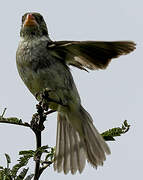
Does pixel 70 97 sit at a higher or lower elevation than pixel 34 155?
higher

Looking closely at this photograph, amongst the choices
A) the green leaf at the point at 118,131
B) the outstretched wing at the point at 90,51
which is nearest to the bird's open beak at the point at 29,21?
the outstretched wing at the point at 90,51

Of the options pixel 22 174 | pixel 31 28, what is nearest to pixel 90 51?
pixel 31 28

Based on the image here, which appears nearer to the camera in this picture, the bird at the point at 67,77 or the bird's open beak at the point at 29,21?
the bird at the point at 67,77

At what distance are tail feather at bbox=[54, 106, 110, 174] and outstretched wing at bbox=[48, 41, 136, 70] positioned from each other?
2.45ft

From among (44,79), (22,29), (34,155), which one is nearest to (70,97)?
(44,79)

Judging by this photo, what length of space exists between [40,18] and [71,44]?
56.0 inches

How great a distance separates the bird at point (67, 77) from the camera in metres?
3.79

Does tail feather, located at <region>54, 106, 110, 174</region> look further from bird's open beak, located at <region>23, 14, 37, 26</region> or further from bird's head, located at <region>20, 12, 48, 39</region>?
bird's open beak, located at <region>23, 14, 37, 26</region>

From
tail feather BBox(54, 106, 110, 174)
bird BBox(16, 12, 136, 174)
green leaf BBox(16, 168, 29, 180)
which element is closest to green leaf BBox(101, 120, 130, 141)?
green leaf BBox(16, 168, 29, 180)

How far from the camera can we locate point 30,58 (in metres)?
4.21

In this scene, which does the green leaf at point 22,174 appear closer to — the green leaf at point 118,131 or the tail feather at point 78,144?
the green leaf at point 118,131

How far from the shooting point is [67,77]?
4.33 meters

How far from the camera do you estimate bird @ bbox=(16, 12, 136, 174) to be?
379cm

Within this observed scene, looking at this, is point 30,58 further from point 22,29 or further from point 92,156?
point 92,156
